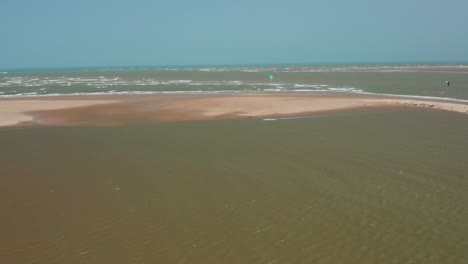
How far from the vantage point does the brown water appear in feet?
28.3

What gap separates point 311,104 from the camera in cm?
3556

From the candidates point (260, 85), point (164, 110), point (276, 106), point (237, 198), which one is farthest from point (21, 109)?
point (260, 85)

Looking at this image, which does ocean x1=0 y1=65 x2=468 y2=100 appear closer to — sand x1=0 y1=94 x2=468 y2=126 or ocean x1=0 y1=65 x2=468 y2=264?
sand x1=0 y1=94 x2=468 y2=126

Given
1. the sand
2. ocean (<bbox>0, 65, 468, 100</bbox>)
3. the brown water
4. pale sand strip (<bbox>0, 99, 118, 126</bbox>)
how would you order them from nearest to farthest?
the brown water, the sand, pale sand strip (<bbox>0, 99, 118, 126</bbox>), ocean (<bbox>0, 65, 468, 100</bbox>)

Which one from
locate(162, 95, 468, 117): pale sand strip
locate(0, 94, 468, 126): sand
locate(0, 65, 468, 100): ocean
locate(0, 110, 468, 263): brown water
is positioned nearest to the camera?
locate(0, 110, 468, 263): brown water

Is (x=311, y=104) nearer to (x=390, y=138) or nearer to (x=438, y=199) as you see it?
(x=390, y=138)

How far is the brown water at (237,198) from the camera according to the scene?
8.63 meters

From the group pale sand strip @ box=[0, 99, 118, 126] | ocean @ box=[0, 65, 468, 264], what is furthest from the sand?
ocean @ box=[0, 65, 468, 264]

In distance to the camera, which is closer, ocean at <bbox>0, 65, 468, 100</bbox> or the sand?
the sand

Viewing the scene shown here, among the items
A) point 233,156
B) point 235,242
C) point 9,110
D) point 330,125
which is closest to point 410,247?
point 235,242

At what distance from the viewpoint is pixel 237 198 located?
11.8 m

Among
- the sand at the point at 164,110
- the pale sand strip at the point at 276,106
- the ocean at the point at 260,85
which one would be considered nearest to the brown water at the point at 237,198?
the sand at the point at 164,110

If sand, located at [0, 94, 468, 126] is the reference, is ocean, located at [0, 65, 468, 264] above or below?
below

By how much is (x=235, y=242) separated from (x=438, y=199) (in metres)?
6.57
